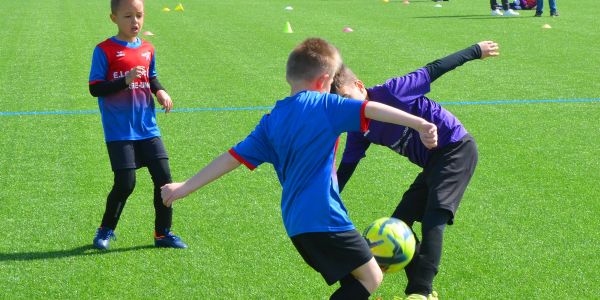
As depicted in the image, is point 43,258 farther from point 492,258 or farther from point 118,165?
point 492,258

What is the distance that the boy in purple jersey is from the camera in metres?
5.12

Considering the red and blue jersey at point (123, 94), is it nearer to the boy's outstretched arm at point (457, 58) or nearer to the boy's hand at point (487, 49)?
the boy's outstretched arm at point (457, 58)

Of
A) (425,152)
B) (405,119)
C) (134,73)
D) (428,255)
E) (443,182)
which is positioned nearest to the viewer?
(405,119)

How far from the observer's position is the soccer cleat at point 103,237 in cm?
637

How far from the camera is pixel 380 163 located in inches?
340

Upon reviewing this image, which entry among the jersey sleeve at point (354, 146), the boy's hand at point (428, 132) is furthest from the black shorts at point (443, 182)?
the boy's hand at point (428, 132)

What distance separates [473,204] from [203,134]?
11.7ft

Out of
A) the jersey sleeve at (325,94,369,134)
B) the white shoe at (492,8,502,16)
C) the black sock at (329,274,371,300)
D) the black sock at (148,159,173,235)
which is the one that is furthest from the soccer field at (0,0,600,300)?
the white shoe at (492,8,502,16)

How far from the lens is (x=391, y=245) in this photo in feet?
16.2

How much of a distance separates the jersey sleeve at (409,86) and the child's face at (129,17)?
6.26ft

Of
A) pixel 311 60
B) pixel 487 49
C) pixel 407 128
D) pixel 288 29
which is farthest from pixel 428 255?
pixel 288 29

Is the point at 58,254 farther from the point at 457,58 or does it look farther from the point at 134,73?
the point at 457,58

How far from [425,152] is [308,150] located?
141cm

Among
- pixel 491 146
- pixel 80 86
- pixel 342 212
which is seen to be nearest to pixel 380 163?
pixel 491 146
